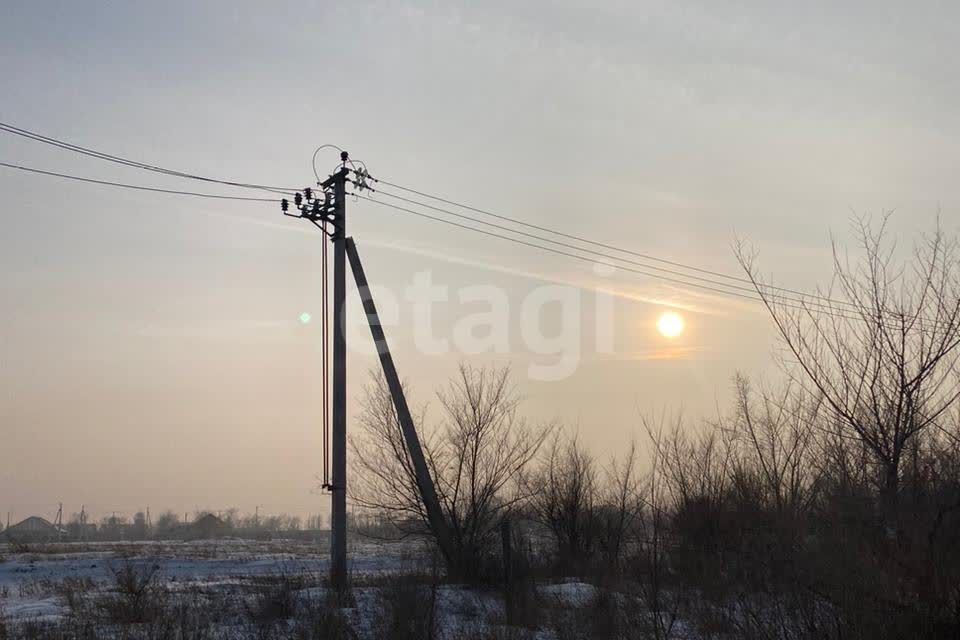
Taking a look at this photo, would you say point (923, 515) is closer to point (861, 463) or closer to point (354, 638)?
point (861, 463)

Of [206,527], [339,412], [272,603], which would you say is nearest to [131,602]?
[272,603]

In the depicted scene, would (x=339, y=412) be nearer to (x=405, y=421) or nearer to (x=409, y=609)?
(x=405, y=421)

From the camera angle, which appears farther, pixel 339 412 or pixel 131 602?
pixel 339 412

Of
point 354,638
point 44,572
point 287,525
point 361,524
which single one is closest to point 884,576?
point 354,638

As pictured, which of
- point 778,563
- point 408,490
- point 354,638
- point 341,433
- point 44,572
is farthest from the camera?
point 44,572

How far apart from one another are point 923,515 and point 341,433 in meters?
10.1

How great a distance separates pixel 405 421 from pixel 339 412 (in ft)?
4.55

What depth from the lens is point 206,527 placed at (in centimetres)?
9638

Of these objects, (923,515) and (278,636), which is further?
(278,636)

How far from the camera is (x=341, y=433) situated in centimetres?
1563

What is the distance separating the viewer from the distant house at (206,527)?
9544 centimetres

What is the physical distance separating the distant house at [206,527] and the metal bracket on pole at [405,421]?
8543 cm

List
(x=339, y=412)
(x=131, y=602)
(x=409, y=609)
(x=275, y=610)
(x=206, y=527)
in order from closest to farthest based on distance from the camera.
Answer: (x=409, y=609)
(x=131, y=602)
(x=275, y=610)
(x=339, y=412)
(x=206, y=527)

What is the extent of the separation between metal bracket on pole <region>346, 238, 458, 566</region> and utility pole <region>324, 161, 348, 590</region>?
296mm
